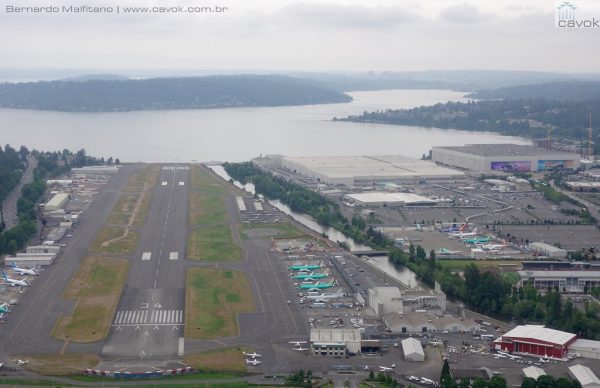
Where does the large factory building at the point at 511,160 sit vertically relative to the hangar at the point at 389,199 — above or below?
above

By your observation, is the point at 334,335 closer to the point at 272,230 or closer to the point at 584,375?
the point at 584,375

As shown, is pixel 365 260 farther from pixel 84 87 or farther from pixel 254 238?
pixel 84 87

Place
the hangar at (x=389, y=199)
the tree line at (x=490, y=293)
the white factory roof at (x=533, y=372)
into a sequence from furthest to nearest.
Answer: the hangar at (x=389, y=199) → the tree line at (x=490, y=293) → the white factory roof at (x=533, y=372)

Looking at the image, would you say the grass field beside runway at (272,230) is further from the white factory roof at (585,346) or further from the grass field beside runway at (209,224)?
the white factory roof at (585,346)

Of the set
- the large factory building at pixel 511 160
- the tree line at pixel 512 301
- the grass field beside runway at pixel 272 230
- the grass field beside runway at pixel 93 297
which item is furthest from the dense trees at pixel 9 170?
the large factory building at pixel 511 160

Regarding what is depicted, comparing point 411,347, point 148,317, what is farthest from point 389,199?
point 411,347

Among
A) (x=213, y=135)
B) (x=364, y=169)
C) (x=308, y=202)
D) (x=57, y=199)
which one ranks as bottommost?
(x=308, y=202)
